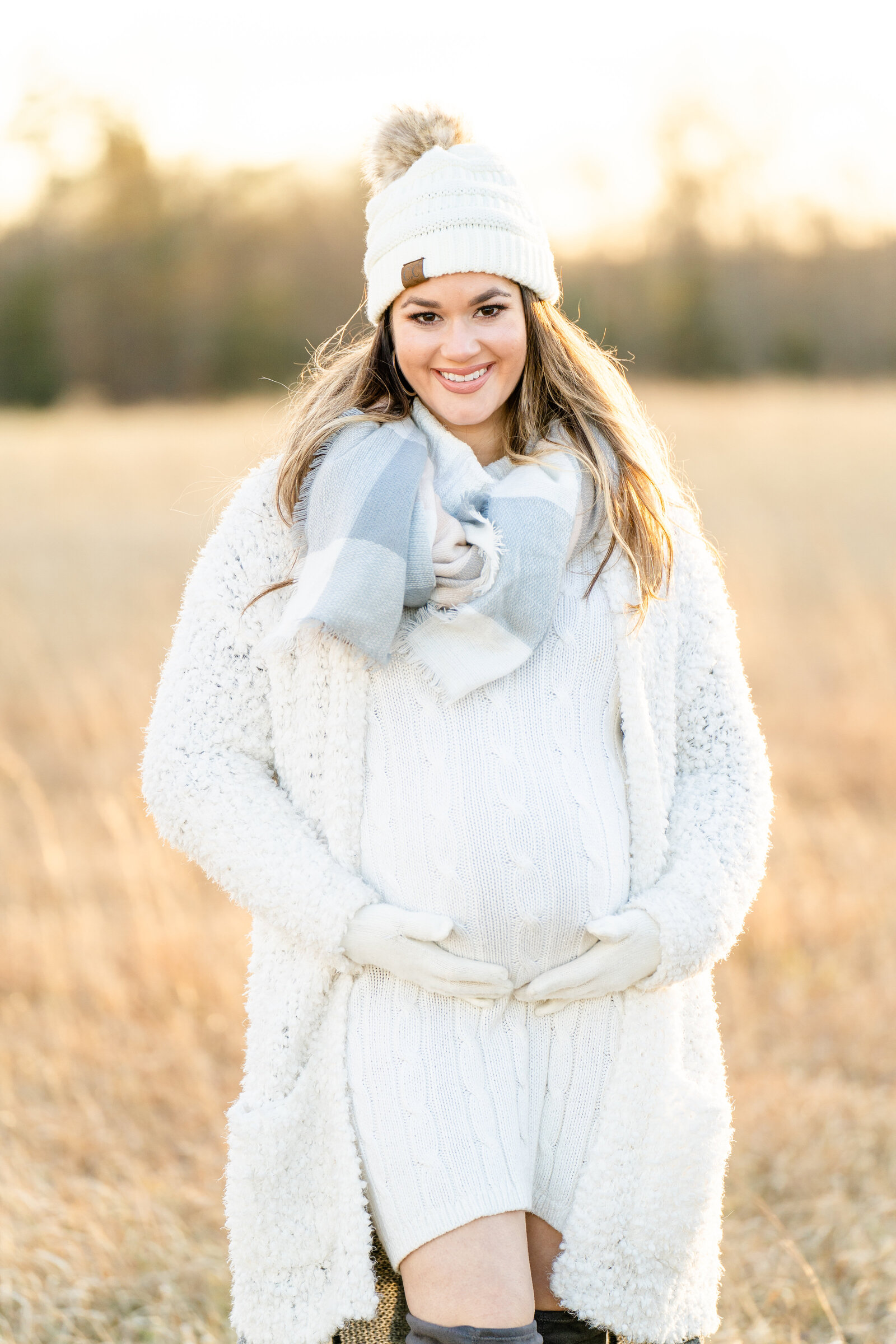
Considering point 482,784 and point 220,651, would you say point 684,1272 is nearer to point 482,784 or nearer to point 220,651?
point 482,784

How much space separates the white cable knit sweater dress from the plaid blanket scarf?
68 mm

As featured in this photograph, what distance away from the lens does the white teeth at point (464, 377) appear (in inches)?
72.2

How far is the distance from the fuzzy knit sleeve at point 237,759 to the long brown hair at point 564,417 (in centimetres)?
9

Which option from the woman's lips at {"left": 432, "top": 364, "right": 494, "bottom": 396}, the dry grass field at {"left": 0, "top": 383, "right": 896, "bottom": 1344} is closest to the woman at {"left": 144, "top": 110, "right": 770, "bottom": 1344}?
the woman's lips at {"left": 432, "top": 364, "right": 494, "bottom": 396}

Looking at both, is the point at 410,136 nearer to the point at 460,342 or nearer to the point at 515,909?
the point at 460,342

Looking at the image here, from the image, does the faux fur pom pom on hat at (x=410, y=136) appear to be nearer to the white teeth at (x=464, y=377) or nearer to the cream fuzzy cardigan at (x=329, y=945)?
the white teeth at (x=464, y=377)

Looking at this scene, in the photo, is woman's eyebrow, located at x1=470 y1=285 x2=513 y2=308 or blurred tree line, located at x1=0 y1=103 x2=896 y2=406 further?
blurred tree line, located at x1=0 y1=103 x2=896 y2=406

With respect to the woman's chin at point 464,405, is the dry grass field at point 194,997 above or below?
below

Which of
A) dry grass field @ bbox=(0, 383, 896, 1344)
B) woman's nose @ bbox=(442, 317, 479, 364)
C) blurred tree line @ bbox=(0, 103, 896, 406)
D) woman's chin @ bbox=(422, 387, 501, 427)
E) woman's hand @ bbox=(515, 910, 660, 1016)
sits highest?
woman's nose @ bbox=(442, 317, 479, 364)

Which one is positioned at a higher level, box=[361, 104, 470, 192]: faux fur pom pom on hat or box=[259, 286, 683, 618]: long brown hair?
box=[361, 104, 470, 192]: faux fur pom pom on hat

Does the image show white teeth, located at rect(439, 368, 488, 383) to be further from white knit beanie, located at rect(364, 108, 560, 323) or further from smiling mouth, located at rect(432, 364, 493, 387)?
white knit beanie, located at rect(364, 108, 560, 323)

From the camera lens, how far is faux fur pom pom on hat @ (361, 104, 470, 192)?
187cm

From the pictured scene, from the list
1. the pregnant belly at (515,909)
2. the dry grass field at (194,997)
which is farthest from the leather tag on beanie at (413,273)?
the pregnant belly at (515,909)

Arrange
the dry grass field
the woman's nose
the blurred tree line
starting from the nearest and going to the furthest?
the woman's nose < the dry grass field < the blurred tree line
